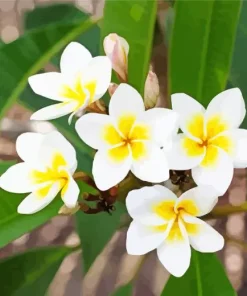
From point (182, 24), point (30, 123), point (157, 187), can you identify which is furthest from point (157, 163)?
point (30, 123)

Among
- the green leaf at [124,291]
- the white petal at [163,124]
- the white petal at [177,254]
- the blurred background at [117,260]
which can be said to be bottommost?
the blurred background at [117,260]

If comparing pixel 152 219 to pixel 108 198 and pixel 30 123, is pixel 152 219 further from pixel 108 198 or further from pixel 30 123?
pixel 30 123

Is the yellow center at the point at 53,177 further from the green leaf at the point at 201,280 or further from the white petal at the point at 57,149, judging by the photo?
the green leaf at the point at 201,280

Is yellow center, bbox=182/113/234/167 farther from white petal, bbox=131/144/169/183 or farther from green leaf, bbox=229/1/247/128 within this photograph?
green leaf, bbox=229/1/247/128

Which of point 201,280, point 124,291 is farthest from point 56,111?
point 124,291

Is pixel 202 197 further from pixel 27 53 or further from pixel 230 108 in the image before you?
pixel 27 53

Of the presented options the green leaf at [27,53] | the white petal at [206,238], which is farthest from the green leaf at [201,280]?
the green leaf at [27,53]

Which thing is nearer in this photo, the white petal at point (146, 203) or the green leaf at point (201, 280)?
the white petal at point (146, 203)
